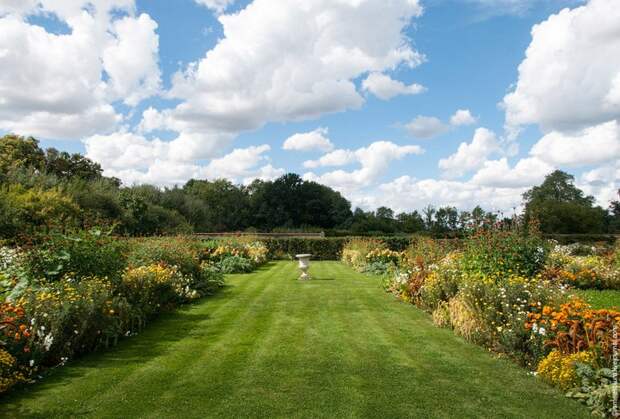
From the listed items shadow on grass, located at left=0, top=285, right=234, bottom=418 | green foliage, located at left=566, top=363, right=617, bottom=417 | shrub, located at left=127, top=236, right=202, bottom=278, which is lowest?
shadow on grass, located at left=0, top=285, right=234, bottom=418

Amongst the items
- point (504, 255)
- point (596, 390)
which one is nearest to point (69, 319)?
point (596, 390)

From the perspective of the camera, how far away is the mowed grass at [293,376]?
440cm

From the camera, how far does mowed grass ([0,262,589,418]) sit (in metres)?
4.40

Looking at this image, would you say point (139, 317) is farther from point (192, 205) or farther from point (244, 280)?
point (192, 205)

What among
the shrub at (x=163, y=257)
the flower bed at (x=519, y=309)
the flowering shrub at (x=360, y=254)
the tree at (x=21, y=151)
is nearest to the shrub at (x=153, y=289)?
the shrub at (x=163, y=257)

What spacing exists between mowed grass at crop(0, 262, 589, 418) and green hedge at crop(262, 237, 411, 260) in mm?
15830

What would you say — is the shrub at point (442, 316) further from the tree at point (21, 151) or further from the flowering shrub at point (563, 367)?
the tree at point (21, 151)

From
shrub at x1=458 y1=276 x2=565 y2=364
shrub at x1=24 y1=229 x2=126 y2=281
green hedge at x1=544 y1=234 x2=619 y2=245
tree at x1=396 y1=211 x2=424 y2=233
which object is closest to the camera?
shrub at x1=458 y1=276 x2=565 y2=364

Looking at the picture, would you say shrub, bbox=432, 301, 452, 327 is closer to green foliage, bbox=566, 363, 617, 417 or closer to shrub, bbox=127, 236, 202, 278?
green foliage, bbox=566, 363, 617, 417

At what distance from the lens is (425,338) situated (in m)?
7.03

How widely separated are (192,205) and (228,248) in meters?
24.7

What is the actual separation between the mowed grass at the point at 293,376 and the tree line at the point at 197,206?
11.9ft

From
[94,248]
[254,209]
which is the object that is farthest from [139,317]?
[254,209]

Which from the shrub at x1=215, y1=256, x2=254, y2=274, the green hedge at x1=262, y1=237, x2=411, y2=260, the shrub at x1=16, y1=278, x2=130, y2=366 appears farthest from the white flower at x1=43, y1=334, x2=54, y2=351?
the green hedge at x1=262, y1=237, x2=411, y2=260
